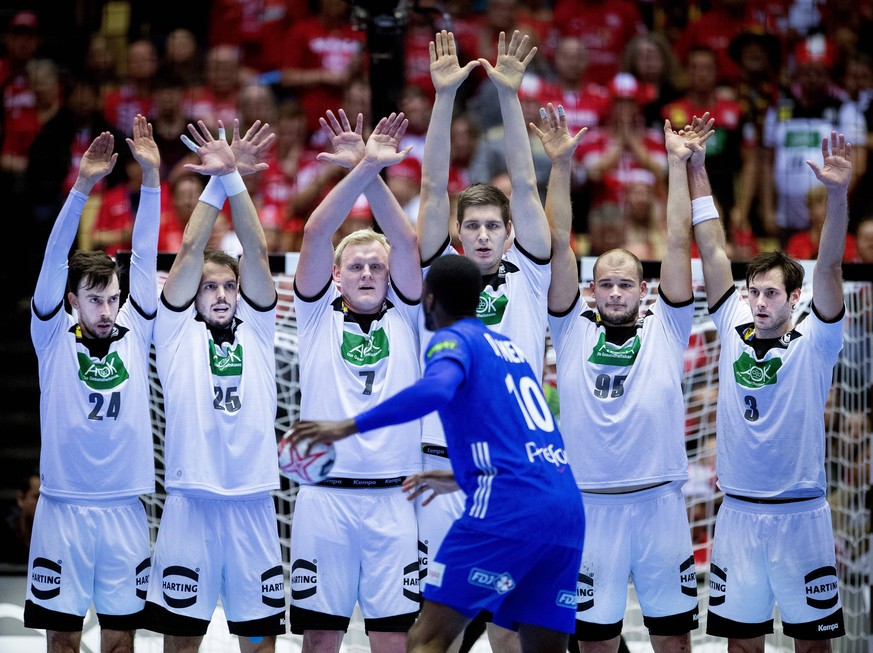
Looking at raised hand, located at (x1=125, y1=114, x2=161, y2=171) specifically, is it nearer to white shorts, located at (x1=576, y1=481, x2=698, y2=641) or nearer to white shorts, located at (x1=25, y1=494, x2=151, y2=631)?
white shorts, located at (x1=25, y1=494, x2=151, y2=631)

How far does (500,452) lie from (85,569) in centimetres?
245

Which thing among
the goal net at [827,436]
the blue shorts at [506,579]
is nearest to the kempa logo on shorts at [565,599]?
the blue shorts at [506,579]

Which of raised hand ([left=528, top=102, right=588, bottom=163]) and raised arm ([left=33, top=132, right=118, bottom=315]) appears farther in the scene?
raised hand ([left=528, top=102, right=588, bottom=163])

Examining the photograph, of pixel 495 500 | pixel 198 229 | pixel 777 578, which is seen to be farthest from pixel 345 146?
pixel 777 578

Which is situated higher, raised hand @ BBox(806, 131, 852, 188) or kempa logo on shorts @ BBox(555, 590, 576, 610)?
raised hand @ BBox(806, 131, 852, 188)

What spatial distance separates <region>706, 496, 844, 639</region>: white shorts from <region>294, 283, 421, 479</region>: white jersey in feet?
5.28

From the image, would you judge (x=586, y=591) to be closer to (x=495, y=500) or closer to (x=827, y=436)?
(x=495, y=500)

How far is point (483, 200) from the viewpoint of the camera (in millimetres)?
5418

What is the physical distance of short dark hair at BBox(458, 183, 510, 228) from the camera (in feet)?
17.8

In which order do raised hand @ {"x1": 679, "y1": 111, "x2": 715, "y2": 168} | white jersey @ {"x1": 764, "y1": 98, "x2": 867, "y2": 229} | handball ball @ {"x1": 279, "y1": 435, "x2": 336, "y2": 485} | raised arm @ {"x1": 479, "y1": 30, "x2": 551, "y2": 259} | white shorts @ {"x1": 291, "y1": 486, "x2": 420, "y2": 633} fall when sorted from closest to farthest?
handball ball @ {"x1": 279, "y1": 435, "x2": 336, "y2": 485}, white shorts @ {"x1": 291, "y1": 486, "x2": 420, "y2": 633}, raised arm @ {"x1": 479, "y1": 30, "x2": 551, "y2": 259}, raised hand @ {"x1": 679, "y1": 111, "x2": 715, "y2": 168}, white jersey @ {"x1": 764, "y1": 98, "x2": 867, "y2": 229}

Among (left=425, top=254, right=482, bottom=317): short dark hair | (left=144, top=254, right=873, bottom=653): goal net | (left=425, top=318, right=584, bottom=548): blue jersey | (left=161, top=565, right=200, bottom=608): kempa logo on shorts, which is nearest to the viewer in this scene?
(left=425, top=318, right=584, bottom=548): blue jersey

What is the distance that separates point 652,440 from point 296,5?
6.23 meters

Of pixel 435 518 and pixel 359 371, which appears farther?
pixel 359 371

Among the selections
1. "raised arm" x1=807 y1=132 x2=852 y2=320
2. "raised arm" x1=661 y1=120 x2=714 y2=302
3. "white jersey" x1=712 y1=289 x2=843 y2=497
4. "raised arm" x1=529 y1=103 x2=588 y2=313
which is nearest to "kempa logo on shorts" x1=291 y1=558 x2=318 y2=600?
"raised arm" x1=529 y1=103 x2=588 y2=313
